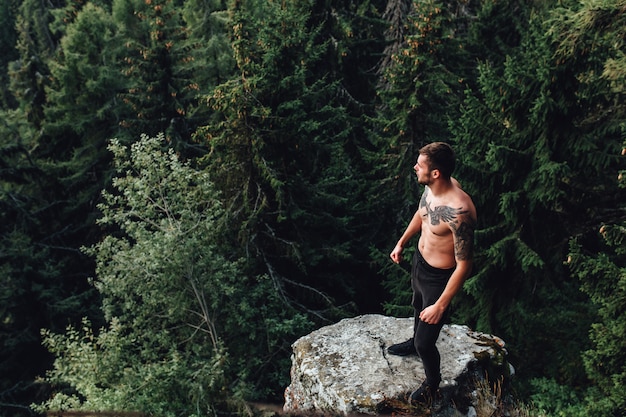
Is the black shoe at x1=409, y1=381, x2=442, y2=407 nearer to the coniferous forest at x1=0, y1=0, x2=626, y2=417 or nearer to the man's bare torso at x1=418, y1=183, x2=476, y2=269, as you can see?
the man's bare torso at x1=418, y1=183, x2=476, y2=269

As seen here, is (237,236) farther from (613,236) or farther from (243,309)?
(613,236)

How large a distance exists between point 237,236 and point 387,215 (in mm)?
4591

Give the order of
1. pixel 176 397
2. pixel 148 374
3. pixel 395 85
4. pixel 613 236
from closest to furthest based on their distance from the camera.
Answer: pixel 613 236 < pixel 148 374 < pixel 176 397 < pixel 395 85

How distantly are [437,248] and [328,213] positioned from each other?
284 inches

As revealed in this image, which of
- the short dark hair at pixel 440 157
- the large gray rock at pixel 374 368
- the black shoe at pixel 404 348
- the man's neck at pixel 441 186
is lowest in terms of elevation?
the large gray rock at pixel 374 368

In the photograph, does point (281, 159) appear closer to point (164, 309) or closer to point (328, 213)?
point (328, 213)

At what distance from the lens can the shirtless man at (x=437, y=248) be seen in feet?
12.9

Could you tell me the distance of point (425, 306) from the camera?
436cm

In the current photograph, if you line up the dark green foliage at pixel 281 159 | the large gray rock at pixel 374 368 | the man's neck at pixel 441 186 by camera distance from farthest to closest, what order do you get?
the dark green foliage at pixel 281 159 < the large gray rock at pixel 374 368 < the man's neck at pixel 441 186

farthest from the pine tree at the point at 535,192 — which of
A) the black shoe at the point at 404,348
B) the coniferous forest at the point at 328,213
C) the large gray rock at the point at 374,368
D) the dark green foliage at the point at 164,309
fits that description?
the dark green foliage at the point at 164,309

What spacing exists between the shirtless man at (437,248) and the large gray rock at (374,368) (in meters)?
0.39

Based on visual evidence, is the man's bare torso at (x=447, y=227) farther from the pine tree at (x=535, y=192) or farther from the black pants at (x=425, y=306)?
the pine tree at (x=535, y=192)

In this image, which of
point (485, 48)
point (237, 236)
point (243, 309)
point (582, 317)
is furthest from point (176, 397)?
point (485, 48)

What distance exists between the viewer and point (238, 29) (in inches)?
366
